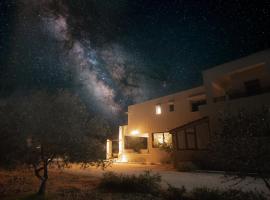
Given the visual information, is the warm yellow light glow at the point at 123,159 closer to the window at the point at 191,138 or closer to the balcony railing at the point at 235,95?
the window at the point at 191,138

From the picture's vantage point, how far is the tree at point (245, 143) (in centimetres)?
634

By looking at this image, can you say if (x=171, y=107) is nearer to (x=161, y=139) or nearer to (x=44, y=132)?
(x=161, y=139)

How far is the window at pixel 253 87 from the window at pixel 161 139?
8.69 meters

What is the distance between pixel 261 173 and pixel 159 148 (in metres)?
17.1

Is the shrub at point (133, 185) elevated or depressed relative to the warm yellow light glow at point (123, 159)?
depressed

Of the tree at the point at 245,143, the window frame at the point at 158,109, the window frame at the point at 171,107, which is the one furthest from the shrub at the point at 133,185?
the window frame at the point at 158,109

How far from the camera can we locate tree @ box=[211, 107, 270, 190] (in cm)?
634

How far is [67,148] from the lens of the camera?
9.63m

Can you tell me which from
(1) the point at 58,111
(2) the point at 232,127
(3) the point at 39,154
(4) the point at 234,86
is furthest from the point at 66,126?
(4) the point at 234,86

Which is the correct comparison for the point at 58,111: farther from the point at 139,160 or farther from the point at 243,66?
the point at 139,160

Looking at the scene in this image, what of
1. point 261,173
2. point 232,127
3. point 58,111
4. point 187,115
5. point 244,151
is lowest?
point 261,173

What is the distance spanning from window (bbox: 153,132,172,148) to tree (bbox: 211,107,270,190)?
16.2 metres

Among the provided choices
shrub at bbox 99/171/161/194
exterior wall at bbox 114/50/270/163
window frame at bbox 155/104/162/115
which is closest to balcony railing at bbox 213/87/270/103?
exterior wall at bbox 114/50/270/163

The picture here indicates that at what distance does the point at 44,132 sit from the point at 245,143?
24.6 ft
